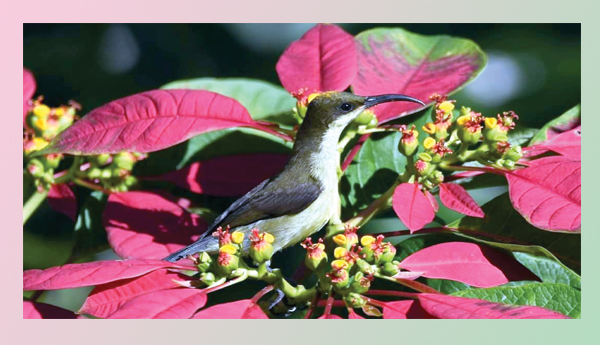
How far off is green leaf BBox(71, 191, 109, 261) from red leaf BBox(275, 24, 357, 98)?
0.62 meters

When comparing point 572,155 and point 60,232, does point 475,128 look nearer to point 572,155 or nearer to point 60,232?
point 572,155

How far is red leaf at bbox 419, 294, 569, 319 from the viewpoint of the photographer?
1.23 m

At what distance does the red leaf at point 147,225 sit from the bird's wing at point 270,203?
115 mm

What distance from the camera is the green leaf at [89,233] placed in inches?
74.8

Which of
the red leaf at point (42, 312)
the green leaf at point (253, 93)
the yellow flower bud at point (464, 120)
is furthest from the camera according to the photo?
the green leaf at point (253, 93)

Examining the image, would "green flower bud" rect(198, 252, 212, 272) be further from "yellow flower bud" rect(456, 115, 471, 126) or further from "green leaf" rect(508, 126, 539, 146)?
"green leaf" rect(508, 126, 539, 146)

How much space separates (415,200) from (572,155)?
47 centimetres

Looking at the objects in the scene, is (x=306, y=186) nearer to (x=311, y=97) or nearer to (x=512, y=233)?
(x=311, y=97)

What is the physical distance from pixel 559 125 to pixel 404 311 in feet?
2.42

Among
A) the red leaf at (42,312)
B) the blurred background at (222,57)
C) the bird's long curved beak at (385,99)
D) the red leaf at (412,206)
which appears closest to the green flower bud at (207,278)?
the red leaf at (42,312)

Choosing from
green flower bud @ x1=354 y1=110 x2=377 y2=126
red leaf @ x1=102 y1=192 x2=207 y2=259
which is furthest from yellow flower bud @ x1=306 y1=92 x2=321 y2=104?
red leaf @ x1=102 y1=192 x2=207 y2=259

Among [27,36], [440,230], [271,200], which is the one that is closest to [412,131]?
[440,230]

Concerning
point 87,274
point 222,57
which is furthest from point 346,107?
point 222,57

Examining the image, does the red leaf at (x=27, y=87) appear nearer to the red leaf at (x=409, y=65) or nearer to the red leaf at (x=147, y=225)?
the red leaf at (x=147, y=225)
